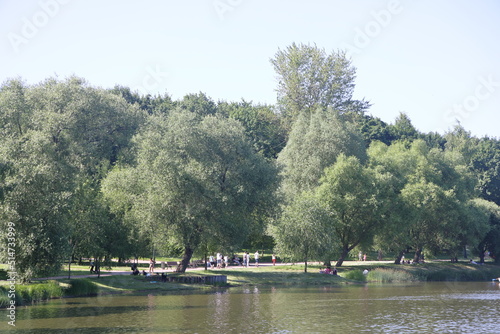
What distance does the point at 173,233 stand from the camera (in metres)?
57.4

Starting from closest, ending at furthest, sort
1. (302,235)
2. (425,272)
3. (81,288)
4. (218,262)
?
(81,288) < (302,235) < (218,262) < (425,272)

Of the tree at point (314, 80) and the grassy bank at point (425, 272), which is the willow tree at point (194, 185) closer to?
the grassy bank at point (425, 272)

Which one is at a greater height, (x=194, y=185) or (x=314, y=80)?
(x=314, y=80)

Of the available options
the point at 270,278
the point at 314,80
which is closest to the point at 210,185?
the point at 270,278

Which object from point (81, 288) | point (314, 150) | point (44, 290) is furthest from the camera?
point (314, 150)

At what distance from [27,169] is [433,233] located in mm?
66123

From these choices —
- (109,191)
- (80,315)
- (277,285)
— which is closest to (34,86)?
(109,191)

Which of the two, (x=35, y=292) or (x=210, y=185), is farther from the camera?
(x=210, y=185)

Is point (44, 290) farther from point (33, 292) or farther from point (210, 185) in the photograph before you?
point (210, 185)

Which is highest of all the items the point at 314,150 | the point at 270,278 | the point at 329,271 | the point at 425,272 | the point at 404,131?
the point at 404,131

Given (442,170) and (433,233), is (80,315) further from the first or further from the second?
(442,170)

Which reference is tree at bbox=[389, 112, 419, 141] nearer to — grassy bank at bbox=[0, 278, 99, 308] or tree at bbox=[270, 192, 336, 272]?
tree at bbox=[270, 192, 336, 272]

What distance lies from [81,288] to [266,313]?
53.6 feet

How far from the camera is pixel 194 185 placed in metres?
57.1
